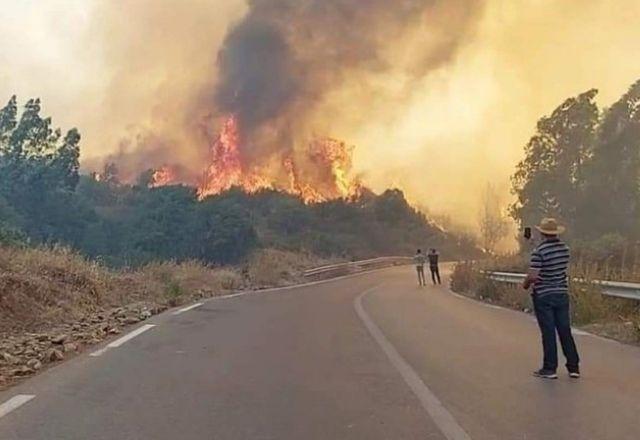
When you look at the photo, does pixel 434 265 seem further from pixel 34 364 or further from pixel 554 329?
pixel 34 364

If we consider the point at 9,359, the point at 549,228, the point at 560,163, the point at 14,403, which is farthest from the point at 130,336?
the point at 560,163

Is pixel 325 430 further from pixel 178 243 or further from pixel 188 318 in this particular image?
pixel 178 243

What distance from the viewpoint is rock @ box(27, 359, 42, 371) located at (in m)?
8.66

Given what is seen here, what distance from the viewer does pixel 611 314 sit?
1453 centimetres

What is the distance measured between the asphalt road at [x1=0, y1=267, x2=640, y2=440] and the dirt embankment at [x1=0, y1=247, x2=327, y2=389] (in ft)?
2.14

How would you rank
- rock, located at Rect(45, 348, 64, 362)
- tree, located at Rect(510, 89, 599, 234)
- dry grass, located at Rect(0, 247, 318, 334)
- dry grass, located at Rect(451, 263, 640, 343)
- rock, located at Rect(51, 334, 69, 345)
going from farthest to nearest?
1. tree, located at Rect(510, 89, 599, 234)
2. dry grass, located at Rect(0, 247, 318, 334)
3. dry grass, located at Rect(451, 263, 640, 343)
4. rock, located at Rect(51, 334, 69, 345)
5. rock, located at Rect(45, 348, 64, 362)

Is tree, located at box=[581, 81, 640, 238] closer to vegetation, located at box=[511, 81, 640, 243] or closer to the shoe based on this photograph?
vegetation, located at box=[511, 81, 640, 243]

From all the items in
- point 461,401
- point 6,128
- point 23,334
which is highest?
point 6,128

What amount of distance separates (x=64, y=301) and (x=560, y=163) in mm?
42256

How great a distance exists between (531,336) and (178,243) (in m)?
46.3

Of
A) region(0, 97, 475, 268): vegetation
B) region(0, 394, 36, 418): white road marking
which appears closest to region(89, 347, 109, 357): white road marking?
region(0, 394, 36, 418): white road marking

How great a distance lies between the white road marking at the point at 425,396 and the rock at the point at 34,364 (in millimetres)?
4161

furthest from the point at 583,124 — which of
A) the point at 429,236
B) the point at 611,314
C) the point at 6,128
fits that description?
the point at 6,128

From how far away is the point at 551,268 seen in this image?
8586mm
